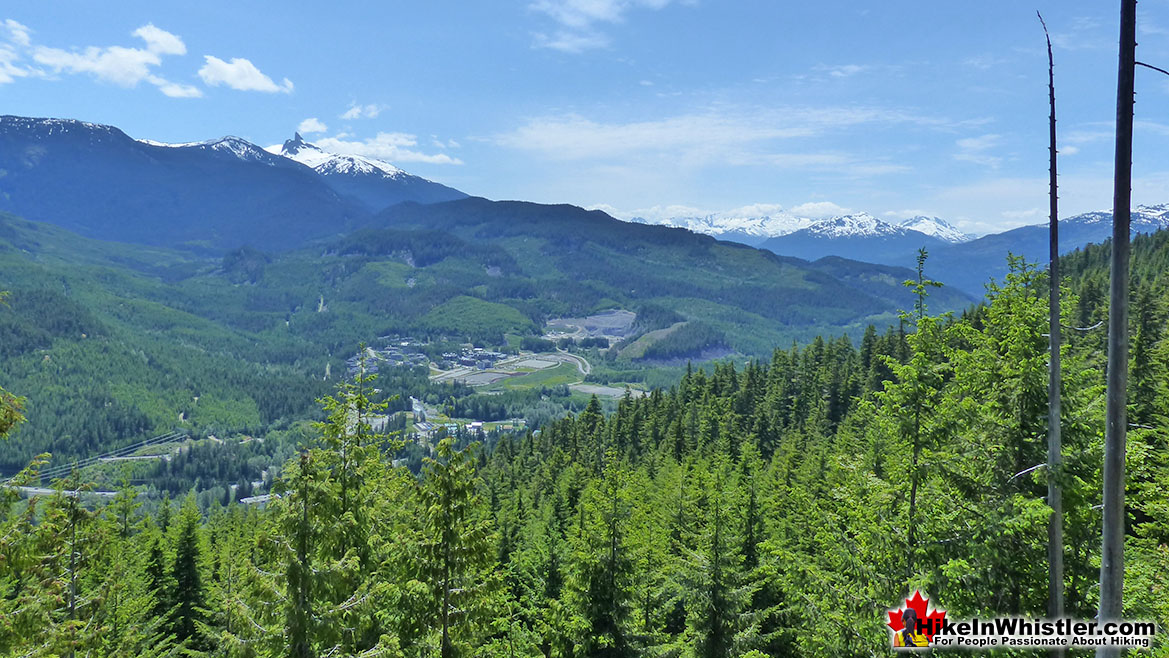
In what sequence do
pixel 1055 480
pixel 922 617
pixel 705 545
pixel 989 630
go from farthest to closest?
1. pixel 705 545
2. pixel 922 617
3. pixel 989 630
4. pixel 1055 480

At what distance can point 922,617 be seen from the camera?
1249 cm

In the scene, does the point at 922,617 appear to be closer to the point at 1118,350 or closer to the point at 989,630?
the point at 989,630

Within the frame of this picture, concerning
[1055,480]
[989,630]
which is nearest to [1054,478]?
[1055,480]

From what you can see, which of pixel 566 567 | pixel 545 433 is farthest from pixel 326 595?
pixel 545 433

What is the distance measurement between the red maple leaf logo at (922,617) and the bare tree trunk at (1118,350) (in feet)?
18.8

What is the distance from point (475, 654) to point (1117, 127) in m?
16.8

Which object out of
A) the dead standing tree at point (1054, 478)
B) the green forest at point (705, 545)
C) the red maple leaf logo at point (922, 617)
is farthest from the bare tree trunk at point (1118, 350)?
the red maple leaf logo at point (922, 617)

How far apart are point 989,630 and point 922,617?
1177mm

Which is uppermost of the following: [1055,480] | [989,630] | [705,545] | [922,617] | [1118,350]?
[1118,350]

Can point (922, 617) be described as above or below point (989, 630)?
below

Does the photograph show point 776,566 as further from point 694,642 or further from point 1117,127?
point 1117,127

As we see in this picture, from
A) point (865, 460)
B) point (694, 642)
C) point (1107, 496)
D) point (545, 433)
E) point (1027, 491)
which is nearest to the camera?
point (1107, 496)

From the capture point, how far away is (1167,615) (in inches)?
479

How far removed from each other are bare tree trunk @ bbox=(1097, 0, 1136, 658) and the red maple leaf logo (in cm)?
573
